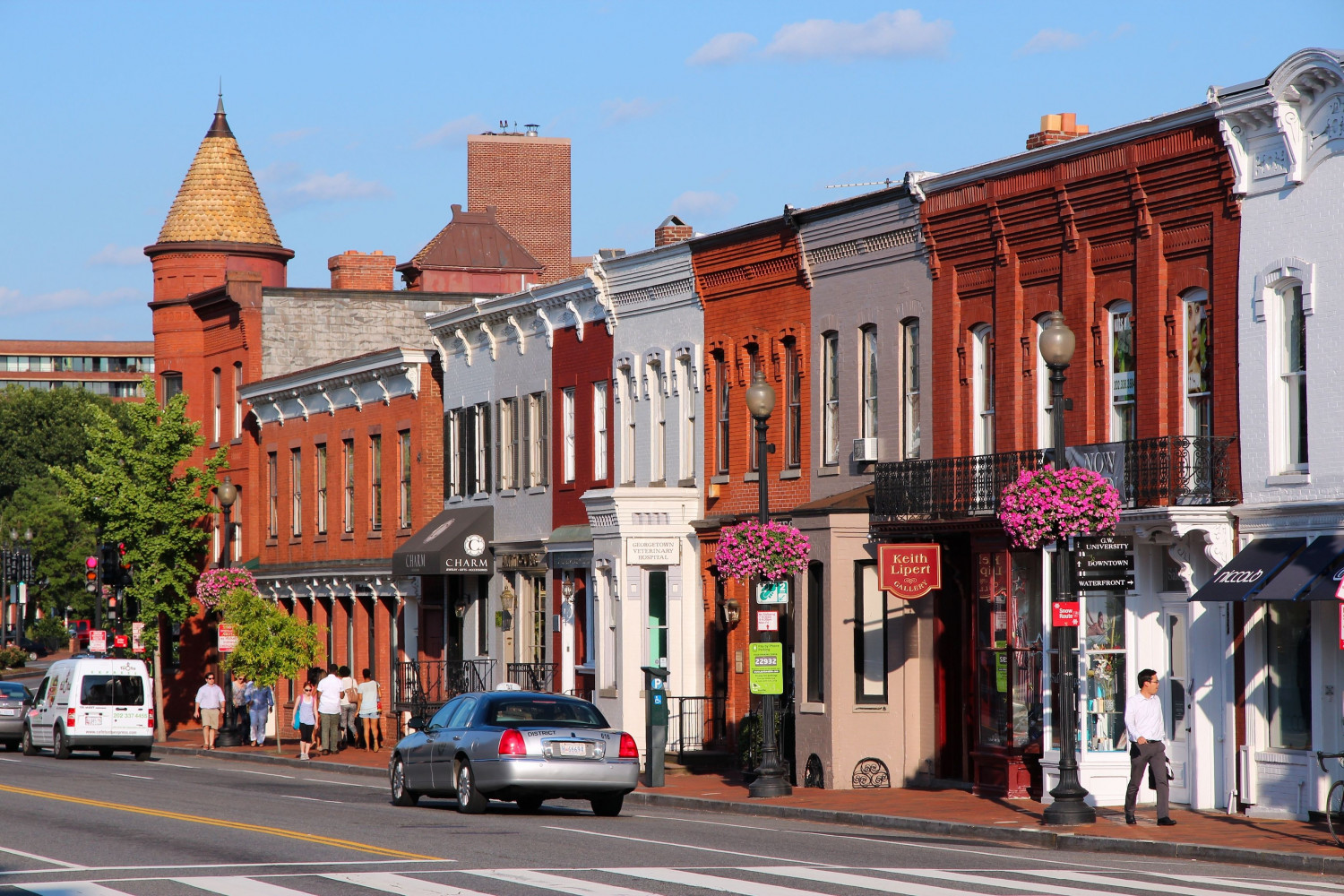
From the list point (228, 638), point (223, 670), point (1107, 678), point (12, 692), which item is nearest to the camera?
point (1107, 678)

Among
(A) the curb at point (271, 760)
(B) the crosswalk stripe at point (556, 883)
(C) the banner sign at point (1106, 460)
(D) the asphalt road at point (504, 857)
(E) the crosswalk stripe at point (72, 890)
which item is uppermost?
(C) the banner sign at point (1106, 460)

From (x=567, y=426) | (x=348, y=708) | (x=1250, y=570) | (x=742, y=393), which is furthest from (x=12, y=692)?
(x=1250, y=570)

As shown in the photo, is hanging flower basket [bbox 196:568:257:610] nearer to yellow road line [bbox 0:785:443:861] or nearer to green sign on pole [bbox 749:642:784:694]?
yellow road line [bbox 0:785:443:861]

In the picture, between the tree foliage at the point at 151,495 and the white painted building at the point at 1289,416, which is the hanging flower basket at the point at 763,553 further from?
the tree foliage at the point at 151,495

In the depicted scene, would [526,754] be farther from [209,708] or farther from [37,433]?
[37,433]

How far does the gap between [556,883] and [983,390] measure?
46.1ft

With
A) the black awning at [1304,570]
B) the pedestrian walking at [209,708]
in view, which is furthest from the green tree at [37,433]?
the black awning at [1304,570]

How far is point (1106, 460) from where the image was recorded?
23.9m

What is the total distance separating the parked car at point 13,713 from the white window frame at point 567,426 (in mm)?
13528

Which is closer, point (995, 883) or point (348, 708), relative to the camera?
point (995, 883)

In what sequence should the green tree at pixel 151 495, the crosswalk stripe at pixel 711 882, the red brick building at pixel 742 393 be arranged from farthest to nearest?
1. the green tree at pixel 151 495
2. the red brick building at pixel 742 393
3. the crosswalk stripe at pixel 711 882

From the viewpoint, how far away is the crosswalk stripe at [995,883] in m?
14.5

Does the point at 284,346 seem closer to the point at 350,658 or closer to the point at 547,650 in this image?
the point at 350,658

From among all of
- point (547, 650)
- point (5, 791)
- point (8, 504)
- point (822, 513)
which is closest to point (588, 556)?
point (547, 650)
